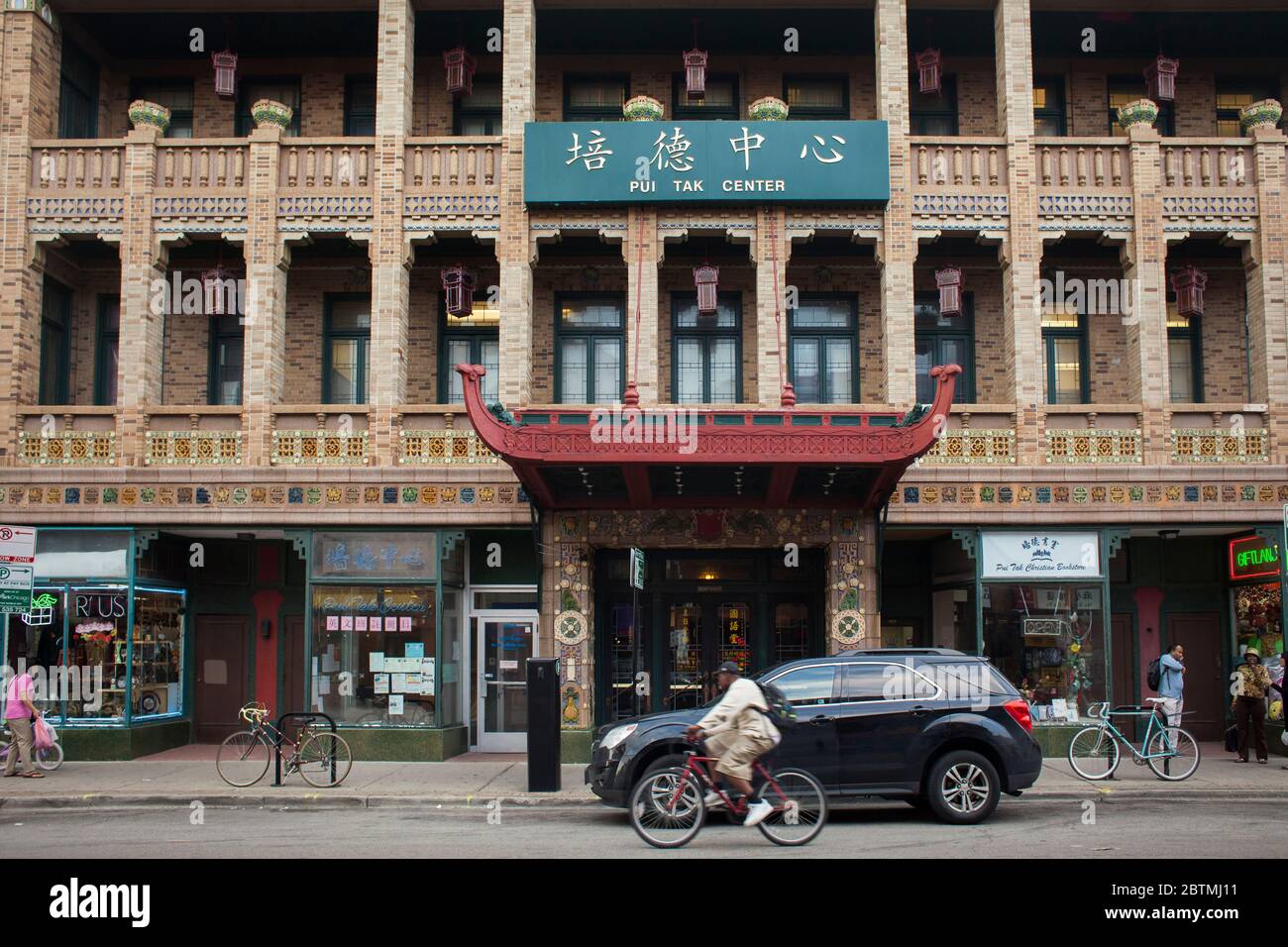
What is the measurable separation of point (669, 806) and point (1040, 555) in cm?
992

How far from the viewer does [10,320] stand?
63.8ft

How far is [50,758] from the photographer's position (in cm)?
1747

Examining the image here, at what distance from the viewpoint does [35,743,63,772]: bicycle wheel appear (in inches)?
681

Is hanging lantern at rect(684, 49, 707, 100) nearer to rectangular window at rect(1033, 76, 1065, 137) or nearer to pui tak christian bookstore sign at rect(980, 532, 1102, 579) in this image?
rectangular window at rect(1033, 76, 1065, 137)

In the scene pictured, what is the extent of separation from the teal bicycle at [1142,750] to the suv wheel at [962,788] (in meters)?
3.26

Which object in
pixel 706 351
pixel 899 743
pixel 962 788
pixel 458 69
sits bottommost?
pixel 962 788

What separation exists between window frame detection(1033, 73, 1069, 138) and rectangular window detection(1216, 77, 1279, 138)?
2.77 meters

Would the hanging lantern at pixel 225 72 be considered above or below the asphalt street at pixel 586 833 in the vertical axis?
above

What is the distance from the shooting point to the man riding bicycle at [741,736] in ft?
35.7

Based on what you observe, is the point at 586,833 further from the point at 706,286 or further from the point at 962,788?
the point at 706,286

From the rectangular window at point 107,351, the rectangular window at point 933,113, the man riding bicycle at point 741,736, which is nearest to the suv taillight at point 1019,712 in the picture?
the man riding bicycle at point 741,736

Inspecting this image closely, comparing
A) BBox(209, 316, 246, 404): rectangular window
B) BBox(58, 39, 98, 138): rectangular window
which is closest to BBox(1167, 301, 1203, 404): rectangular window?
BBox(209, 316, 246, 404): rectangular window

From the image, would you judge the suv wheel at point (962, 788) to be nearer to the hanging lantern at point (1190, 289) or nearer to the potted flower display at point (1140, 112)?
the hanging lantern at point (1190, 289)

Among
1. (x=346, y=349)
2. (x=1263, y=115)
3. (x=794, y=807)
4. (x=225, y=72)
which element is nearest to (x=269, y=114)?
(x=225, y=72)
